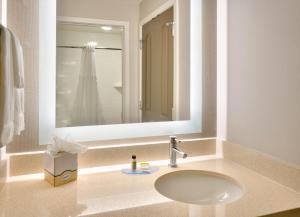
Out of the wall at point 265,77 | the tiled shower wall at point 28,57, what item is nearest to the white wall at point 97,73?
the tiled shower wall at point 28,57

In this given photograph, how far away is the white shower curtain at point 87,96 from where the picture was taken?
54.4 inches

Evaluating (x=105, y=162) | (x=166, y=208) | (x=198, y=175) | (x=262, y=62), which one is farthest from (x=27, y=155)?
(x=262, y=62)

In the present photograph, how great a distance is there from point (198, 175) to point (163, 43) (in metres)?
0.82

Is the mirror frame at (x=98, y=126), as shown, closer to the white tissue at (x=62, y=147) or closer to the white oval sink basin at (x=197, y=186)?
the white tissue at (x=62, y=147)

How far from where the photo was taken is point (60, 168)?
1098mm

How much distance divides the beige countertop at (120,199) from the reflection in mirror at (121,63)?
1.23ft

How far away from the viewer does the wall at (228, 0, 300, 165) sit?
107 cm

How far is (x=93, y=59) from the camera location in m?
1.41

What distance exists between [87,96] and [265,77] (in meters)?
0.92

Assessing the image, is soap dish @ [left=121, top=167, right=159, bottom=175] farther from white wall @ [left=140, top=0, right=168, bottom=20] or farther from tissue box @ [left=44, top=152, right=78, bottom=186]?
white wall @ [left=140, top=0, right=168, bottom=20]

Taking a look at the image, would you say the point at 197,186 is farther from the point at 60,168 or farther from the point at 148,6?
the point at 148,6

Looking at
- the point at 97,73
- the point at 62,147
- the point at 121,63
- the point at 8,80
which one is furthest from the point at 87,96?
the point at 8,80

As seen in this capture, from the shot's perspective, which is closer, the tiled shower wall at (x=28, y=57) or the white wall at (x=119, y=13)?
the tiled shower wall at (x=28, y=57)

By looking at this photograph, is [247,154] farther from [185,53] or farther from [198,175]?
[185,53]
